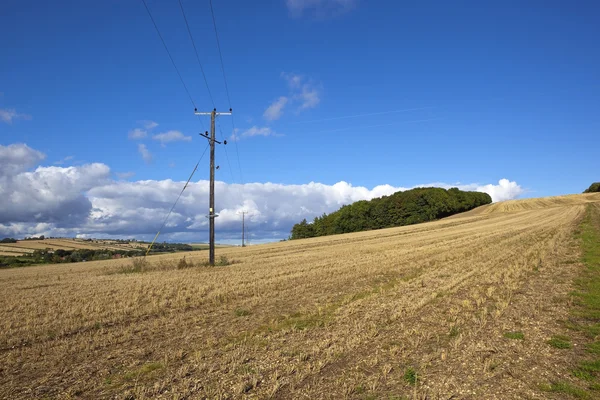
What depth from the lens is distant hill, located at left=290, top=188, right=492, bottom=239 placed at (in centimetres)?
10844

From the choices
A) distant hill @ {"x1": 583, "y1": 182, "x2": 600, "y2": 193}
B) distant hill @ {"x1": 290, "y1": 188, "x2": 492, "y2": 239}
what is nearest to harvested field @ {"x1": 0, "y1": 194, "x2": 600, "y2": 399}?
distant hill @ {"x1": 290, "y1": 188, "x2": 492, "y2": 239}

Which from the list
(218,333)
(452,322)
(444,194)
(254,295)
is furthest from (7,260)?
(444,194)

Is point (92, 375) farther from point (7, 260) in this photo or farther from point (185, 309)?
point (7, 260)

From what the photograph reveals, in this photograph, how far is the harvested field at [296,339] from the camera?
6.70 metres

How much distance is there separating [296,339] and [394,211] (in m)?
106

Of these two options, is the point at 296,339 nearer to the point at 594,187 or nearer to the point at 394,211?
the point at 394,211

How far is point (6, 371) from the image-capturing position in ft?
25.5

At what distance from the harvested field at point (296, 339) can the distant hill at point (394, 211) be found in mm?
92496

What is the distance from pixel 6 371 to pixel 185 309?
5948 mm

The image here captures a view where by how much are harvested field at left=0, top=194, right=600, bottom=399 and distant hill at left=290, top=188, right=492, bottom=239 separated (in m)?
92.5

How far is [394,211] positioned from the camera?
11175cm

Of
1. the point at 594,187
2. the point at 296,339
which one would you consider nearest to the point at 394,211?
the point at 594,187

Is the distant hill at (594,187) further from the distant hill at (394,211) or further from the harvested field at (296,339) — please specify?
the harvested field at (296,339)

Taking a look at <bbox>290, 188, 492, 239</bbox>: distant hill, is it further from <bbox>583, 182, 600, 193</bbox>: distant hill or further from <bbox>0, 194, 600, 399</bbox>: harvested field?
<bbox>0, 194, 600, 399</bbox>: harvested field
